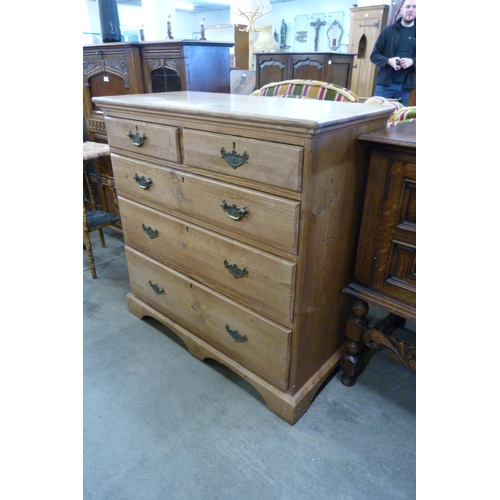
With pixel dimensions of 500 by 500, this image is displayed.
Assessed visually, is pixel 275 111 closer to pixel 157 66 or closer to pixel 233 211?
pixel 233 211

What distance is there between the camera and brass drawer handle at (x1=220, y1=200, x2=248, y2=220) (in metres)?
1.10

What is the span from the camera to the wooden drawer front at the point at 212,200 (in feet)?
3.35

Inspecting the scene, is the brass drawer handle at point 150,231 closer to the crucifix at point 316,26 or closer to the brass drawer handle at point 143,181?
the brass drawer handle at point 143,181

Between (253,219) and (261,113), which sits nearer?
(261,113)

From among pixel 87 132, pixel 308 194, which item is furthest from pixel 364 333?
pixel 87 132

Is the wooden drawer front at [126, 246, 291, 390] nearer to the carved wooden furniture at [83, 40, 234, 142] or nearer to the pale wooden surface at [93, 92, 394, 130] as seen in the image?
the pale wooden surface at [93, 92, 394, 130]

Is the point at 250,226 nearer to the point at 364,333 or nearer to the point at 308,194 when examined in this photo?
the point at 308,194

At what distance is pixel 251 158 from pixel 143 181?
1.95 ft

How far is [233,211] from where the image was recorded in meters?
1.13

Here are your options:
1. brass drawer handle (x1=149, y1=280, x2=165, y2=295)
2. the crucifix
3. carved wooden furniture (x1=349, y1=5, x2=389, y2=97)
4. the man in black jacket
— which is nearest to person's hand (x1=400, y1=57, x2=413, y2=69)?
the man in black jacket

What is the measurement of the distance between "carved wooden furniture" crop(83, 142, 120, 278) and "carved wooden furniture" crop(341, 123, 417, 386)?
63.4 inches

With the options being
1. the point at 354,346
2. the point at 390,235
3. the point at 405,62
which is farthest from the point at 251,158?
the point at 405,62

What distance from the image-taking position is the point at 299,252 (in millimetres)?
1026
